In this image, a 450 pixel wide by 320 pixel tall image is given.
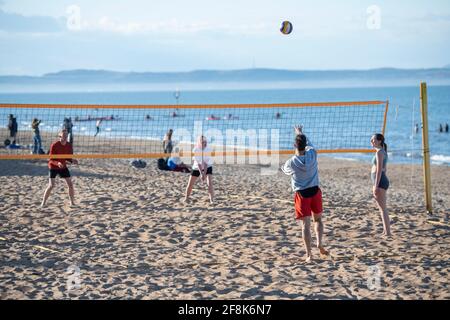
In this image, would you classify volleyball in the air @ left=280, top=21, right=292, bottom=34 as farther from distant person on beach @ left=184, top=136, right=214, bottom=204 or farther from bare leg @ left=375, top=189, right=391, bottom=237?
bare leg @ left=375, top=189, right=391, bottom=237

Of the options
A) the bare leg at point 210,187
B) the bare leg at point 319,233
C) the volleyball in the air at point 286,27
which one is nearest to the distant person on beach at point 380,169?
the bare leg at point 319,233

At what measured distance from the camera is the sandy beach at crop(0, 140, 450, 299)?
6.51m

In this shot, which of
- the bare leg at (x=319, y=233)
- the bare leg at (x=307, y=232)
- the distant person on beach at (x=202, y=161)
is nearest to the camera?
the bare leg at (x=307, y=232)

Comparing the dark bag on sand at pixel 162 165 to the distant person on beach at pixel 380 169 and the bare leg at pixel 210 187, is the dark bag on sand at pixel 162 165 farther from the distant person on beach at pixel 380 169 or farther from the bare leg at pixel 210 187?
the distant person on beach at pixel 380 169

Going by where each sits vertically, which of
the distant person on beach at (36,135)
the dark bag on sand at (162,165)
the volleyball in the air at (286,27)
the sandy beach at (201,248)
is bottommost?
the sandy beach at (201,248)

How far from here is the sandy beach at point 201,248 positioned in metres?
6.51

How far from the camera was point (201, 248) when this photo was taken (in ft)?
26.5

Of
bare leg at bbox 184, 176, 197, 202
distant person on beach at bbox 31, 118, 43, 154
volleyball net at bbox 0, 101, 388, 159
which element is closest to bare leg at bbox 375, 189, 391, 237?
volleyball net at bbox 0, 101, 388, 159

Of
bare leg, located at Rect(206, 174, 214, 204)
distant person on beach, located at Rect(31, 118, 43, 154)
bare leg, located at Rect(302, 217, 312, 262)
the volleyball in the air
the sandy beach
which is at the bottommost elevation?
the sandy beach

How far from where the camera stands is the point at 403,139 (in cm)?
4778
